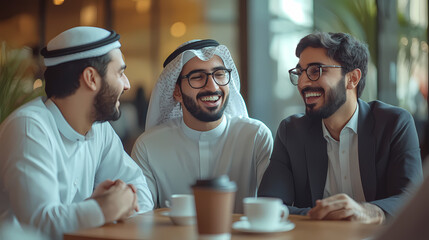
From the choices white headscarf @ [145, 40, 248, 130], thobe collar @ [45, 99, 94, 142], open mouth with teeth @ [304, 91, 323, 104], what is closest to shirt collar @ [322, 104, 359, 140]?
open mouth with teeth @ [304, 91, 323, 104]

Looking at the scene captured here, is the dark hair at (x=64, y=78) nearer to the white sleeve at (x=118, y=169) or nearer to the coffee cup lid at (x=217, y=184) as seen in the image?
the white sleeve at (x=118, y=169)

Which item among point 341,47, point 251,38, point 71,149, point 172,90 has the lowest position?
point 71,149

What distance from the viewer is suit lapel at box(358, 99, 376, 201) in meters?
2.62

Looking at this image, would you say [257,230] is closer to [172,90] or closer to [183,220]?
[183,220]

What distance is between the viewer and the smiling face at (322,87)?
284cm

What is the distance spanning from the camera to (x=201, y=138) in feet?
10.5

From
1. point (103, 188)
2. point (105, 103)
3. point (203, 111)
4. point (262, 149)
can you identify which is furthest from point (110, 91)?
point (262, 149)

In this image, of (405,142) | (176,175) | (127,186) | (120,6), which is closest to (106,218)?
(127,186)

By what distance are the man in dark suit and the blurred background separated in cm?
→ 147

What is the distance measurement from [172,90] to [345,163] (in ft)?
3.92

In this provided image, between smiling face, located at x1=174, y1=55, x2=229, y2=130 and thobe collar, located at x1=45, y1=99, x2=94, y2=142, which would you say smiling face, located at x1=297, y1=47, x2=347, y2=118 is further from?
thobe collar, located at x1=45, y1=99, x2=94, y2=142

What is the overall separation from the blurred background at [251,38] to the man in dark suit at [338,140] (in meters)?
1.47

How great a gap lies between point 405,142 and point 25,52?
113 inches

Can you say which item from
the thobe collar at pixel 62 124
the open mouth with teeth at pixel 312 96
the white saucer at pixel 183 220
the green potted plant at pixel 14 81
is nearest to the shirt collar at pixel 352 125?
the open mouth with teeth at pixel 312 96
